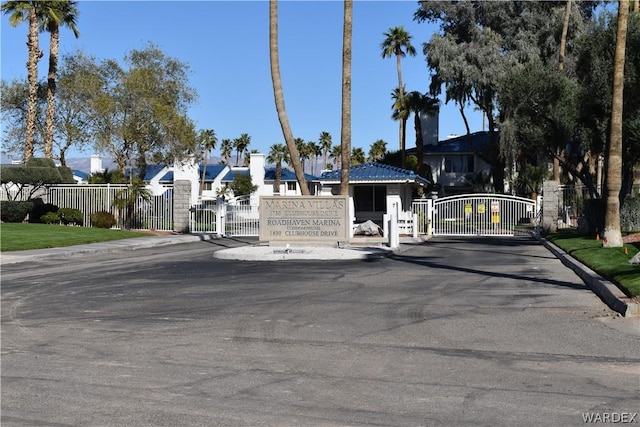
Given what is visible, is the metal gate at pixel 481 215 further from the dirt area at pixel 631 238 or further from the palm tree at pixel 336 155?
the palm tree at pixel 336 155

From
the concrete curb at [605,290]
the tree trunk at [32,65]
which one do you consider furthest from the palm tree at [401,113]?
the concrete curb at [605,290]

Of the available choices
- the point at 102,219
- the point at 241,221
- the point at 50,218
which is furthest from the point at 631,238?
the point at 50,218

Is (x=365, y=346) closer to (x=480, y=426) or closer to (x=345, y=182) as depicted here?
(x=480, y=426)

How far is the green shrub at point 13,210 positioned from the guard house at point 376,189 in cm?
1527

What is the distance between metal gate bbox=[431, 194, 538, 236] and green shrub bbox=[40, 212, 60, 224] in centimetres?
1910

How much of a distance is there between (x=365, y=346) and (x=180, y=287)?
270 inches

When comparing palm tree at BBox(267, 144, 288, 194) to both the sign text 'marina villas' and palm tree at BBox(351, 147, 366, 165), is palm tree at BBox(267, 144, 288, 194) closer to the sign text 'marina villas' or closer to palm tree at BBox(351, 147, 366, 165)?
palm tree at BBox(351, 147, 366, 165)

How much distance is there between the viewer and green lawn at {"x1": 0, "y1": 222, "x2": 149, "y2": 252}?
2608 centimetres

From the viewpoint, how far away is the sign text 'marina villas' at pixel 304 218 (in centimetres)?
2386

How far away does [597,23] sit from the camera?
2627 cm

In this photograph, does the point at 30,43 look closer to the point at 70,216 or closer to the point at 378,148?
the point at 70,216

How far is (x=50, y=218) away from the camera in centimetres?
3684

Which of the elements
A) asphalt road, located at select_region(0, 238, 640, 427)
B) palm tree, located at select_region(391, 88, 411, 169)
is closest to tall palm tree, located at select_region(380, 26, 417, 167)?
palm tree, located at select_region(391, 88, 411, 169)

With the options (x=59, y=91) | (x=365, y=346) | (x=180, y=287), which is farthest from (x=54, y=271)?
(x=59, y=91)
